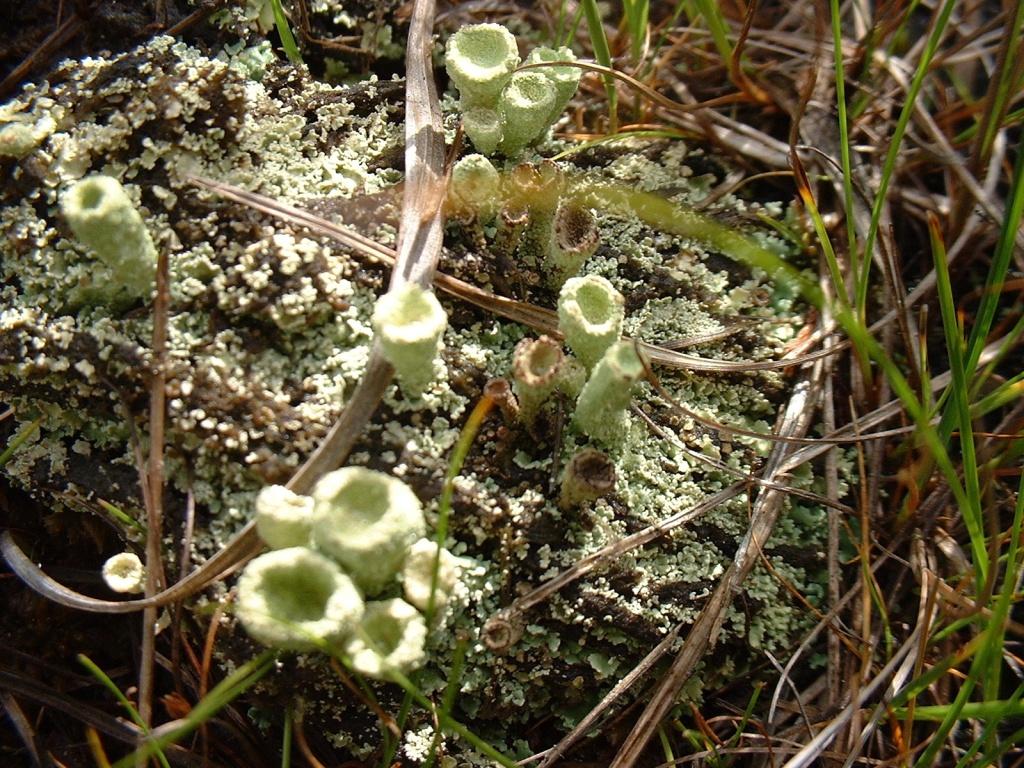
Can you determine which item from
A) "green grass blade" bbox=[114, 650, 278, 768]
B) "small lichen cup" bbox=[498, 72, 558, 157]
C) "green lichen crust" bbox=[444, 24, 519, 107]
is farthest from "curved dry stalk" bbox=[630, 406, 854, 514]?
"green grass blade" bbox=[114, 650, 278, 768]

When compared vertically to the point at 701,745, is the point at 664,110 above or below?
above

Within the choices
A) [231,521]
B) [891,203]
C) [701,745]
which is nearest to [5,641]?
[231,521]

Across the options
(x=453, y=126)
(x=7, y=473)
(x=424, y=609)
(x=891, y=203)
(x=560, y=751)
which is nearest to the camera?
(x=424, y=609)

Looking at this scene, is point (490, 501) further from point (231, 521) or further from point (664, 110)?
point (664, 110)

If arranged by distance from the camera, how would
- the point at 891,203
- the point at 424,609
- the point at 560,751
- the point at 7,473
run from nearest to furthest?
the point at 424,609, the point at 560,751, the point at 7,473, the point at 891,203

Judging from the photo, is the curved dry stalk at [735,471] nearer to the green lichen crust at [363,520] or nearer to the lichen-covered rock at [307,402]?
the lichen-covered rock at [307,402]

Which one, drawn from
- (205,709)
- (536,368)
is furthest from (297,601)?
(536,368)

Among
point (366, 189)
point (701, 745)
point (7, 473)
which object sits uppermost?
point (366, 189)
